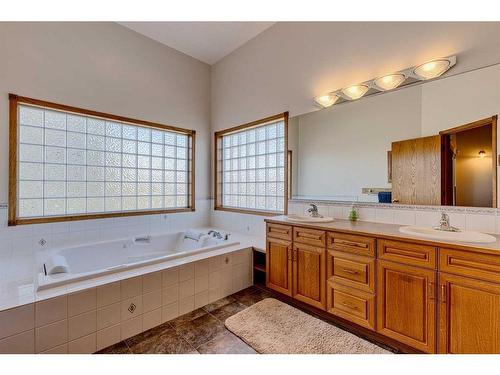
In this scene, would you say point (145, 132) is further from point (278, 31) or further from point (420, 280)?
point (420, 280)

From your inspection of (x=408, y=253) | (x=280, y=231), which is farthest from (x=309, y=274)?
(x=408, y=253)

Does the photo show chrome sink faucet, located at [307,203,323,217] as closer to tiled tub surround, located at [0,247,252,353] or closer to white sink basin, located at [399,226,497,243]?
white sink basin, located at [399,226,497,243]

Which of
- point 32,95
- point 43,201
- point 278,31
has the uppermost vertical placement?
point 278,31

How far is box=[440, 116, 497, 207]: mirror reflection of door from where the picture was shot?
165cm

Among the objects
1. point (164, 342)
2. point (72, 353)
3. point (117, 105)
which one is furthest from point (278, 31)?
point (72, 353)

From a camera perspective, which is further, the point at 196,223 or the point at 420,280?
the point at 196,223

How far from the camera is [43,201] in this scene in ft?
8.39

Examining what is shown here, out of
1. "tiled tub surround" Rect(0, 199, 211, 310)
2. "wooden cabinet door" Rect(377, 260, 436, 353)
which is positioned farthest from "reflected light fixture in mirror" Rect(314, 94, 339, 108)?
"tiled tub surround" Rect(0, 199, 211, 310)

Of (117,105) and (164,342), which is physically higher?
(117,105)

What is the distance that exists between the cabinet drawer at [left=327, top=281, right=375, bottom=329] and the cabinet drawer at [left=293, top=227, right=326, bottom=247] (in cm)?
33

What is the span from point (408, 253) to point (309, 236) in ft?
2.48

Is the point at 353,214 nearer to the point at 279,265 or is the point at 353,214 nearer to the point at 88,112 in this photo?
the point at 279,265

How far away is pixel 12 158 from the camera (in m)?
2.33
